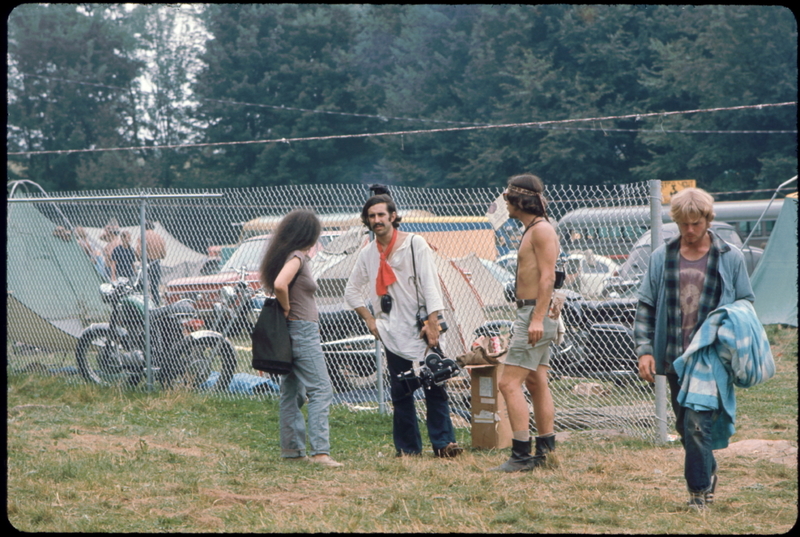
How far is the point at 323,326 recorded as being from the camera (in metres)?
8.35

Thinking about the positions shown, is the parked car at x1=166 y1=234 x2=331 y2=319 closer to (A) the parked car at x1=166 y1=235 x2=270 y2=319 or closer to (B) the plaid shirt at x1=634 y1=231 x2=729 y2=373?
(A) the parked car at x1=166 y1=235 x2=270 y2=319

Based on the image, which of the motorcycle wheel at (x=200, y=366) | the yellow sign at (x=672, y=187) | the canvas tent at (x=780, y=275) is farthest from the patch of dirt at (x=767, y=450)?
the yellow sign at (x=672, y=187)

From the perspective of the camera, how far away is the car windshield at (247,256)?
10.1m

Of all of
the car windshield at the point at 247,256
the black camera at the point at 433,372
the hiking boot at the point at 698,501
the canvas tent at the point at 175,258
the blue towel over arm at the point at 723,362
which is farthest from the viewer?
the car windshield at the point at 247,256

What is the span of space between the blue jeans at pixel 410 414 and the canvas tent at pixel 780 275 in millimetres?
8505

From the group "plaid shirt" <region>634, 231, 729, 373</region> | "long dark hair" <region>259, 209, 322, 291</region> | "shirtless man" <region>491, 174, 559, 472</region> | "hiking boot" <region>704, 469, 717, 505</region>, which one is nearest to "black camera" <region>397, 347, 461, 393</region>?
"shirtless man" <region>491, 174, 559, 472</region>

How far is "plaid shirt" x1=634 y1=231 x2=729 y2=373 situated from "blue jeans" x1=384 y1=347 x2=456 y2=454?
5.21ft

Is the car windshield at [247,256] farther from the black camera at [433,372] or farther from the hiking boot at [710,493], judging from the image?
the hiking boot at [710,493]

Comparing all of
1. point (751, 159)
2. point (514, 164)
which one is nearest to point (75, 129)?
point (514, 164)

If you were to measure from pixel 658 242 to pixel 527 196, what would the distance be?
1295 mm

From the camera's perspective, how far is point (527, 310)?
505 centimetres

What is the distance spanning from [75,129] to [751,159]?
33686 mm

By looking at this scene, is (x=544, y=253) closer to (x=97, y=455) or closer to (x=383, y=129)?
(x=97, y=455)

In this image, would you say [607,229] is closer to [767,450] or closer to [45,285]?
[767,450]
